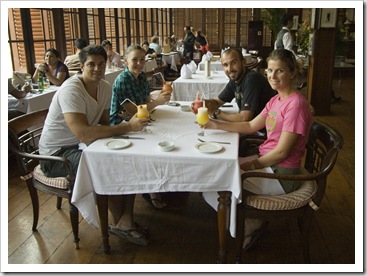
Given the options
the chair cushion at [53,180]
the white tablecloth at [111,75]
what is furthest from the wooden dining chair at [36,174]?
the white tablecloth at [111,75]

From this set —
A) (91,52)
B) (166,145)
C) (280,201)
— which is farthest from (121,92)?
(280,201)

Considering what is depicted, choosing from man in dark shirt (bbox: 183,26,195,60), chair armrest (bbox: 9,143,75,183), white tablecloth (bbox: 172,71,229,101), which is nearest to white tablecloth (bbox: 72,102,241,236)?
chair armrest (bbox: 9,143,75,183)

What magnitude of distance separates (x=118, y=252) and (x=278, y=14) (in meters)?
→ 9.03

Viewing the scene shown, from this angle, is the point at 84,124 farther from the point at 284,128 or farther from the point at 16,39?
the point at 16,39

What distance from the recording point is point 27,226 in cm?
219

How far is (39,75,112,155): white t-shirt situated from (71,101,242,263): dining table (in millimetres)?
253

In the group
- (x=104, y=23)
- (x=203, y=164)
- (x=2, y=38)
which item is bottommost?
Result: (x=203, y=164)

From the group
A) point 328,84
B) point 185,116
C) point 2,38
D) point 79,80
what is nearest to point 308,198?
point 185,116

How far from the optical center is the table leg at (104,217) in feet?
5.77

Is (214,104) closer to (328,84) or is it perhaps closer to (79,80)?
(79,80)

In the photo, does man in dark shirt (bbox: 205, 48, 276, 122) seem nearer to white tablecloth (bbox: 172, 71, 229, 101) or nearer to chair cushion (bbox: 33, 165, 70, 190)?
chair cushion (bbox: 33, 165, 70, 190)

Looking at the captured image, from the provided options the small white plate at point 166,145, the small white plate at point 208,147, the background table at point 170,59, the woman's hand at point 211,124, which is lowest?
the small white plate at point 208,147

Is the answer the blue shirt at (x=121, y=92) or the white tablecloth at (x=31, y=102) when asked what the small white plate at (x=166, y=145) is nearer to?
the blue shirt at (x=121, y=92)

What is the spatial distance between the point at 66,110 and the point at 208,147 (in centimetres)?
75
